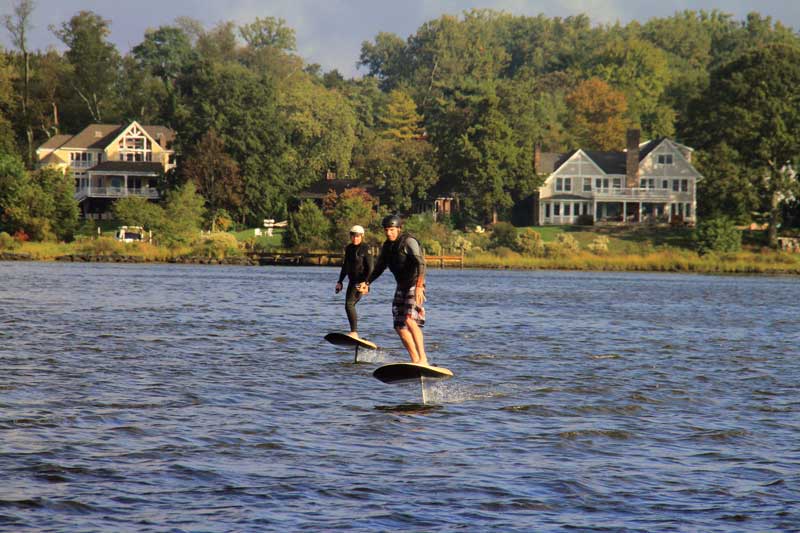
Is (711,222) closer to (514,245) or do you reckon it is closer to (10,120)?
(514,245)

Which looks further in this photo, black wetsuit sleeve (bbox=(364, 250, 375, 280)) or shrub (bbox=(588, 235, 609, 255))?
shrub (bbox=(588, 235, 609, 255))

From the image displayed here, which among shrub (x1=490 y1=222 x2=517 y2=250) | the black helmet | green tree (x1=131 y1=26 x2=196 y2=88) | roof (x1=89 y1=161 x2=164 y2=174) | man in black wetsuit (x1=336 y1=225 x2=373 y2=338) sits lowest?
man in black wetsuit (x1=336 y1=225 x2=373 y2=338)

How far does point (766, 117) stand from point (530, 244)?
2375 centimetres

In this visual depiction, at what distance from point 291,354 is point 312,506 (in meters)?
12.2

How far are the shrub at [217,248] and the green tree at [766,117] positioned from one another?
41.7m

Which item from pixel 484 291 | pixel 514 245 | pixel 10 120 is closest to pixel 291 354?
pixel 484 291

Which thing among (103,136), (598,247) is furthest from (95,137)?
(598,247)

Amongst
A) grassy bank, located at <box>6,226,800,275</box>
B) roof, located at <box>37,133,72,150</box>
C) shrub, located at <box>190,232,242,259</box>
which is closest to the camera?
grassy bank, located at <box>6,226,800,275</box>

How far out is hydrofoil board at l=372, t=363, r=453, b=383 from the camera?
15.0 meters

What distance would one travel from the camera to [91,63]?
459 feet

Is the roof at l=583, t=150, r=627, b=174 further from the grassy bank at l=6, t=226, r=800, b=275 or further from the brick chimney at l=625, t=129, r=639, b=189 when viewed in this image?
the grassy bank at l=6, t=226, r=800, b=275

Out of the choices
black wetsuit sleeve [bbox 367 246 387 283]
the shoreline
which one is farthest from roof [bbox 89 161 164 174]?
black wetsuit sleeve [bbox 367 246 387 283]

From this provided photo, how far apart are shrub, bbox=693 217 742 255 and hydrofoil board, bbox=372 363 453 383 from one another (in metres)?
77.7

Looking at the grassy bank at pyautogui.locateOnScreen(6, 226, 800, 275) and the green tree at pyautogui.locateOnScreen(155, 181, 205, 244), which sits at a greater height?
the green tree at pyautogui.locateOnScreen(155, 181, 205, 244)
